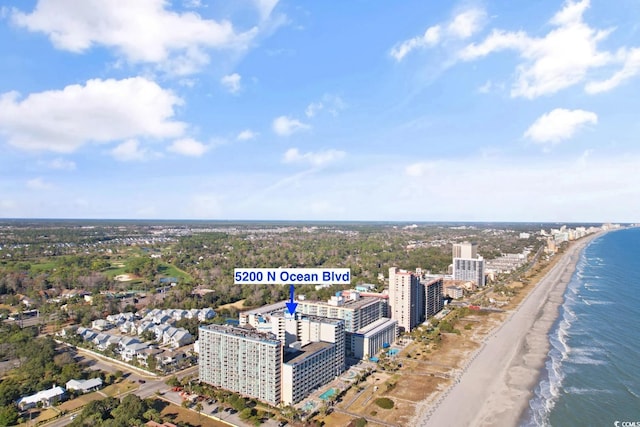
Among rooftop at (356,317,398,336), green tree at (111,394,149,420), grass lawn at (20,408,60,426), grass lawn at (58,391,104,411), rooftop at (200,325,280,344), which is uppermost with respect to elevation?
rooftop at (200,325,280,344)

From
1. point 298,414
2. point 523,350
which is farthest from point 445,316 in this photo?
point 298,414

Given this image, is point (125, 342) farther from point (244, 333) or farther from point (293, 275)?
point (293, 275)

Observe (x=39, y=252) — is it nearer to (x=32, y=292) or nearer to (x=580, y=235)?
(x=32, y=292)

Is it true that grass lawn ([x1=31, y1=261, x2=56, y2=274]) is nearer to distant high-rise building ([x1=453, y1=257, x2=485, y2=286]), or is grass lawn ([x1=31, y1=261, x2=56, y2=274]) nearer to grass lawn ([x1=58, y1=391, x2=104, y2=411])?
grass lawn ([x1=58, y1=391, x2=104, y2=411])

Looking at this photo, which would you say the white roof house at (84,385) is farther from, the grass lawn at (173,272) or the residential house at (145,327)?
the grass lawn at (173,272)

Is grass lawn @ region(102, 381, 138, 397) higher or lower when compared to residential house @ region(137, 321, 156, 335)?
lower

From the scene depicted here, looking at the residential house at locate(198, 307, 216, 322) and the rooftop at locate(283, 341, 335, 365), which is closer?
the rooftop at locate(283, 341, 335, 365)

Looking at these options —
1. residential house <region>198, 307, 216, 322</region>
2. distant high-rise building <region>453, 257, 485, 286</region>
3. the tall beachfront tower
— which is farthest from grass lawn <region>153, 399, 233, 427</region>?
distant high-rise building <region>453, 257, 485, 286</region>
